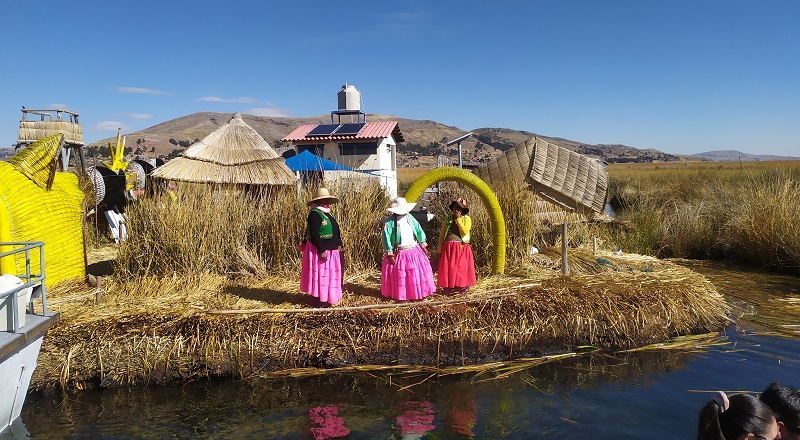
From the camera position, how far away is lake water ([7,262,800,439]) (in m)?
5.57

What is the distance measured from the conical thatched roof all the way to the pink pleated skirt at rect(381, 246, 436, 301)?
5297 mm

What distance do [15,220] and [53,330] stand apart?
2.03 meters

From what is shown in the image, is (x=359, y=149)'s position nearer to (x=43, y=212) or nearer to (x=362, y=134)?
(x=362, y=134)

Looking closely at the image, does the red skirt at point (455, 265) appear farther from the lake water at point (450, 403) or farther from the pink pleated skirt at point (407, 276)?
the lake water at point (450, 403)

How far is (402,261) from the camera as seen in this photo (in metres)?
7.30

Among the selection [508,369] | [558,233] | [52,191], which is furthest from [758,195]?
[52,191]

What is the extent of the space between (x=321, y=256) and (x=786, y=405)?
17.2 feet

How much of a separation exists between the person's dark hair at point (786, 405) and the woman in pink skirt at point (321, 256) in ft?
16.8

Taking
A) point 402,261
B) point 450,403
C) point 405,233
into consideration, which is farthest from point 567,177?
point 450,403

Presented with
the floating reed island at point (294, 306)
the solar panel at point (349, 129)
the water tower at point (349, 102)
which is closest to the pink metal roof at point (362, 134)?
the solar panel at point (349, 129)

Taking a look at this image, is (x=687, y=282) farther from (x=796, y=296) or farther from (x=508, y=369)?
(x=508, y=369)

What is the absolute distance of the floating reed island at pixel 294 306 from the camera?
21.7 feet

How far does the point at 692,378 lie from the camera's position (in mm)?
6648

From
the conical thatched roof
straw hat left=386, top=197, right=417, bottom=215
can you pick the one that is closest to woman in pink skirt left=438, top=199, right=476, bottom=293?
straw hat left=386, top=197, right=417, bottom=215
